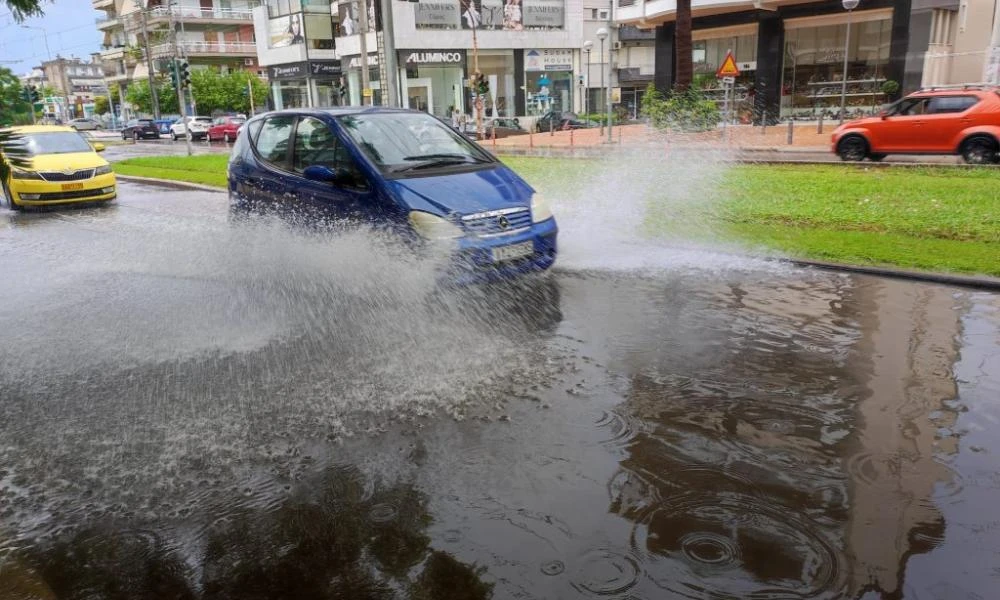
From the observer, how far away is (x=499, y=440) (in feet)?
14.1

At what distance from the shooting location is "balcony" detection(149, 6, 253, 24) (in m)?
66.8

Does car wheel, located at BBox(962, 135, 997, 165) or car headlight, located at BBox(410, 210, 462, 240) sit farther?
car wheel, located at BBox(962, 135, 997, 165)

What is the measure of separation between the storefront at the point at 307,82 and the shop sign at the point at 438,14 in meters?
9.03

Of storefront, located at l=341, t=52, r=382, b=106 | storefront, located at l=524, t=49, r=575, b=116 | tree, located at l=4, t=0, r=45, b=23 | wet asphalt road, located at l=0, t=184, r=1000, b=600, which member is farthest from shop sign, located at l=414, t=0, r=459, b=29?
tree, located at l=4, t=0, r=45, b=23

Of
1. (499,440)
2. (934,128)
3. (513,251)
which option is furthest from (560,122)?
(499,440)

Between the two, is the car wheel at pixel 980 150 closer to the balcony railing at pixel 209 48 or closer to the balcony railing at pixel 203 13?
the balcony railing at pixel 209 48

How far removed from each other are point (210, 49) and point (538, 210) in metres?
70.2

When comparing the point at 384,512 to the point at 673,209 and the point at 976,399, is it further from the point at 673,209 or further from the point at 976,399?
the point at 673,209

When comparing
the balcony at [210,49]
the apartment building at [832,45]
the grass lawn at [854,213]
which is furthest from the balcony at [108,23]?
the grass lawn at [854,213]

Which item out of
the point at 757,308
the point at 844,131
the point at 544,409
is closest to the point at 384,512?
the point at 544,409

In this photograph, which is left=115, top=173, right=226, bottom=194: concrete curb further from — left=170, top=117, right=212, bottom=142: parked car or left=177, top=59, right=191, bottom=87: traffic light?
left=170, top=117, right=212, bottom=142: parked car

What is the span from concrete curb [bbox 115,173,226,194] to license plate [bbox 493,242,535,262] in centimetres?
1240

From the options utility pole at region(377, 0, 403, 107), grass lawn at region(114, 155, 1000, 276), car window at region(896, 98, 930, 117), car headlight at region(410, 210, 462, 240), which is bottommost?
grass lawn at region(114, 155, 1000, 276)

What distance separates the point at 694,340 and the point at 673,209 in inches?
245
